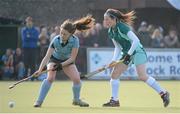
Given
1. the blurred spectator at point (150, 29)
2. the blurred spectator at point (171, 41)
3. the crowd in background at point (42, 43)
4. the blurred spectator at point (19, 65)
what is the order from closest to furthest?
the crowd in background at point (42, 43)
the blurred spectator at point (19, 65)
the blurred spectator at point (171, 41)
the blurred spectator at point (150, 29)

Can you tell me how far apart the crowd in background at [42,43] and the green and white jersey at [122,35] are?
910 cm

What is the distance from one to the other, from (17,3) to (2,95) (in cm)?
1156

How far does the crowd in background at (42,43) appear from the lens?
2291 cm

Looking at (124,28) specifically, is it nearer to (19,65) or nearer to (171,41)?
(19,65)

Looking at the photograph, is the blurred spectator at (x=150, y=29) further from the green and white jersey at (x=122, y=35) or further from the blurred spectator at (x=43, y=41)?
the green and white jersey at (x=122, y=35)

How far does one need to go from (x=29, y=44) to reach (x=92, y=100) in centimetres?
850

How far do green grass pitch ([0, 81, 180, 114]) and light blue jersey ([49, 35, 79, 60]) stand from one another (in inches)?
35.7

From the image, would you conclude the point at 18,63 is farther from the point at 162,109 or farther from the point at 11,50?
the point at 162,109

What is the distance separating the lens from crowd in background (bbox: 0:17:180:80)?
22.9 meters

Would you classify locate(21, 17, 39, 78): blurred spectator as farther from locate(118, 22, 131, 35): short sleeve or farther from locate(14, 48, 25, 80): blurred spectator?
locate(118, 22, 131, 35): short sleeve

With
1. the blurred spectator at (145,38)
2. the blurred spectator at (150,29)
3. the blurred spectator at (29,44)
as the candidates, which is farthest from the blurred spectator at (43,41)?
the blurred spectator at (150,29)

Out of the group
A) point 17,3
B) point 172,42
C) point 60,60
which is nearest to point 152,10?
point 172,42

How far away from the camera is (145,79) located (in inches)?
527

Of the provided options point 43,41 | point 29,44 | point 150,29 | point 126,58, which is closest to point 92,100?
point 126,58
